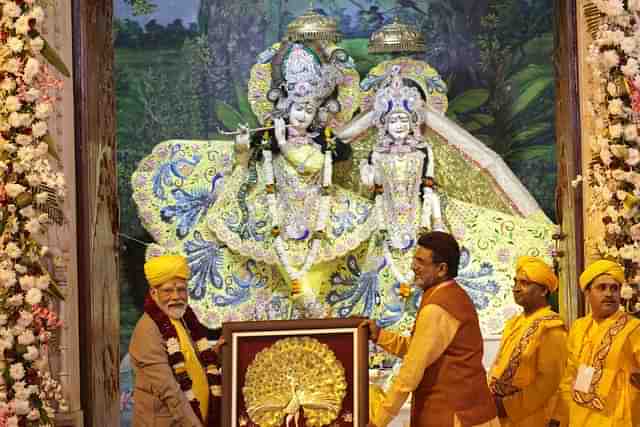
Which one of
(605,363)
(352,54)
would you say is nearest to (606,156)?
(605,363)

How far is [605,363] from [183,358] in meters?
2.43

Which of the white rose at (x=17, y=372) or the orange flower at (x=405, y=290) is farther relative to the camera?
the orange flower at (x=405, y=290)

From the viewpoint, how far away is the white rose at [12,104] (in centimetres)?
655

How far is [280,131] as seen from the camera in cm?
1162

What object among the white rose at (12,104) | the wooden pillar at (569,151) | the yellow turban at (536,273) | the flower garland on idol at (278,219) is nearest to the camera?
the white rose at (12,104)

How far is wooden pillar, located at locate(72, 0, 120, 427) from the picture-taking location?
26.7ft

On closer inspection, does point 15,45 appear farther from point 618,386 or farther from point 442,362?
point 618,386

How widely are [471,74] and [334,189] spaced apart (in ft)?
6.83

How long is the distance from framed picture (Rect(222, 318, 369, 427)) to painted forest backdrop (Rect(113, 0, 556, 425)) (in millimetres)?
5862

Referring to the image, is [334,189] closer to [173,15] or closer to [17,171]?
[173,15]

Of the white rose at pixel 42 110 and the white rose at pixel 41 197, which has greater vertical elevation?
the white rose at pixel 42 110

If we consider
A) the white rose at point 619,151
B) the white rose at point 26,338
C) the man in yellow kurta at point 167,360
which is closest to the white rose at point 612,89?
the white rose at point 619,151

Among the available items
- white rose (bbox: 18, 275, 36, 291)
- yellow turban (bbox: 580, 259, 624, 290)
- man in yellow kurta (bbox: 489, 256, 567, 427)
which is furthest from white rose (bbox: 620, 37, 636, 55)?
white rose (bbox: 18, 275, 36, 291)

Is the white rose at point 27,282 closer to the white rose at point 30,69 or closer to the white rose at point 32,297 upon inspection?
the white rose at point 32,297
